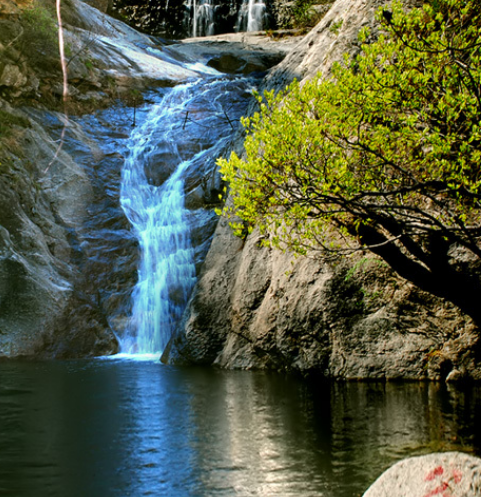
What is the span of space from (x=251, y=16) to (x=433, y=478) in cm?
5191

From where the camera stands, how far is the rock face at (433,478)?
12.3 feet

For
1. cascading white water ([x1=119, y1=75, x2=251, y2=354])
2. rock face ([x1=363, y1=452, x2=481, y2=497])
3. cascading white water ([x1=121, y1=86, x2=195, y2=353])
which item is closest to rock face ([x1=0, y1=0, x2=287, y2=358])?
cascading white water ([x1=119, y1=75, x2=251, y2=354])

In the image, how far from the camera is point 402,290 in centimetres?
1373

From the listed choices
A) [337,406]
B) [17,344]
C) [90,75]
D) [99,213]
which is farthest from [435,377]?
[90,75]

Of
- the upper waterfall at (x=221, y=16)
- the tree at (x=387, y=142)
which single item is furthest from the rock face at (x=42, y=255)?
the upper waterfall at (x=221, y=16)

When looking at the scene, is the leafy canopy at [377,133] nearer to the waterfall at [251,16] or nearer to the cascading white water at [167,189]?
the cascading white water at [167,189]

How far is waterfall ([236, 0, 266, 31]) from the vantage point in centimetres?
4934

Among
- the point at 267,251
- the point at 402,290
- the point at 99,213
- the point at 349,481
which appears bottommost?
the point at 349,481

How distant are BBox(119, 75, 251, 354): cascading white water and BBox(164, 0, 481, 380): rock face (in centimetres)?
302

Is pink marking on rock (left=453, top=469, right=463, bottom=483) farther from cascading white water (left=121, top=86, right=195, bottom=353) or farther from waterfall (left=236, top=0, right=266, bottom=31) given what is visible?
waterfall (left=236, top=0, right=266, bottom=31)

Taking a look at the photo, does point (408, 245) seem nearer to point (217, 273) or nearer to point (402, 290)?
point (402, 290)

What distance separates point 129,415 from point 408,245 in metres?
6.47

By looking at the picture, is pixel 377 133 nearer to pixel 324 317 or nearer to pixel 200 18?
pixel 324 317

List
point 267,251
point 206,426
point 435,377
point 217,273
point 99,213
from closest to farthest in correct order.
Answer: point 206,426 → point 435,377 → point 267,251 → point 217,273 → point 99,213
